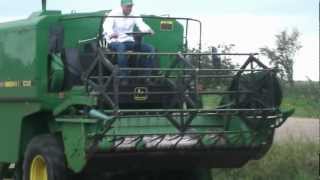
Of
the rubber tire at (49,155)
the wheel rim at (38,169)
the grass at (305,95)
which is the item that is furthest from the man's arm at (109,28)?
the grass at (305,95)

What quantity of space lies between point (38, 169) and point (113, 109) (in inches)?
73.4

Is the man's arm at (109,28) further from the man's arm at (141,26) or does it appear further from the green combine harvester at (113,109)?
the man's arm at (141,26)

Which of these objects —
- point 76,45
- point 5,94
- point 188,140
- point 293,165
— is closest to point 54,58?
point 76,45

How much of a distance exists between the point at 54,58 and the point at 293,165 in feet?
14.1

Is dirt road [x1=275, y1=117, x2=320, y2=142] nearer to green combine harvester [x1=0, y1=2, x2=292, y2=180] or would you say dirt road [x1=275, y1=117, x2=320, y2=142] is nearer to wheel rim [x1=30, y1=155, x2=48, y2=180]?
green combine harvester [x1=0, y1=2, x2=292, y2=180]

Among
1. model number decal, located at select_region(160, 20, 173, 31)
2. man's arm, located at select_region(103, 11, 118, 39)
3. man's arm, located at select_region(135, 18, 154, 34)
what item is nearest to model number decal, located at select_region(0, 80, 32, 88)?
man's arm, located at select_region(103, 11, 118, 39)

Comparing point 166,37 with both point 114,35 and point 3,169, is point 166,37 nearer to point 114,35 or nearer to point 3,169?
point 114,35

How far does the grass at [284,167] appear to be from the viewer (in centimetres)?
1260

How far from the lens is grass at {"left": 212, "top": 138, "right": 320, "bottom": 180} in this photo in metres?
12.6

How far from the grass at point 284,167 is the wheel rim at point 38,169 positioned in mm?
3422

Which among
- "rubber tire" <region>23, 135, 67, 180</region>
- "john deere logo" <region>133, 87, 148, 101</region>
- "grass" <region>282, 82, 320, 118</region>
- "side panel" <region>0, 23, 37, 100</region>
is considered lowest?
"rubber tire" <region>23, 135, 67, 180</region>

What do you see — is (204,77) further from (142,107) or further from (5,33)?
(5,33)

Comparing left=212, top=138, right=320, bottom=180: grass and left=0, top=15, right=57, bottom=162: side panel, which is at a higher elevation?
left=0, top=15, right=57, bottom=162: side panel

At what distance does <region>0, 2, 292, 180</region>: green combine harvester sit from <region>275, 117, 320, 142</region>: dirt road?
4227mm
